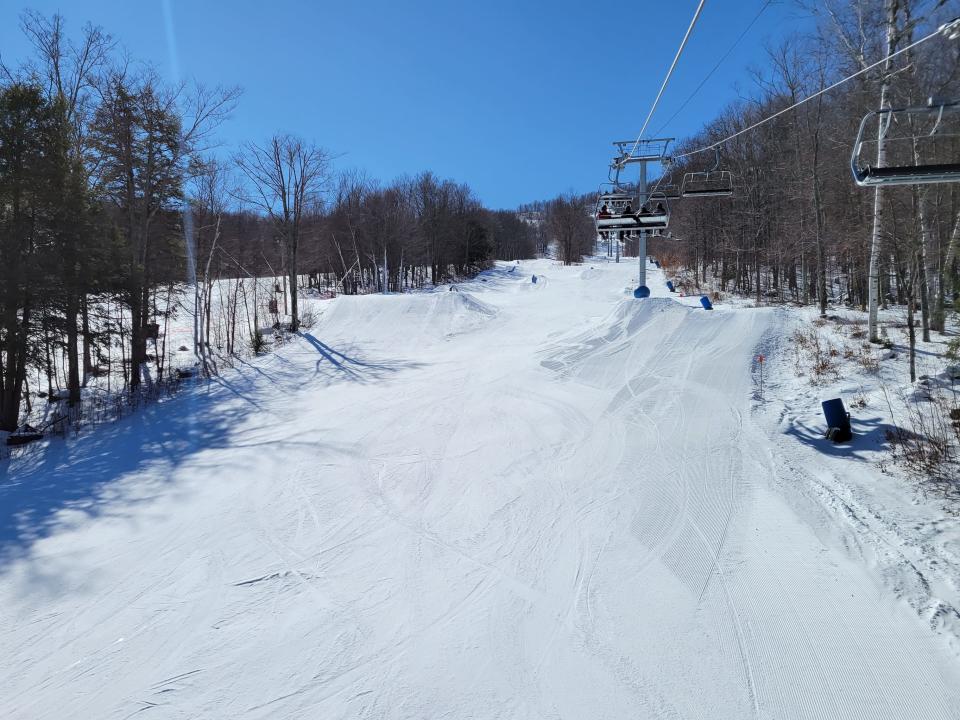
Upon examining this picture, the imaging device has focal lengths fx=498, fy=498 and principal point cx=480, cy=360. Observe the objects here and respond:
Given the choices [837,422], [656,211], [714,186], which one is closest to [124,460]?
[837,422]

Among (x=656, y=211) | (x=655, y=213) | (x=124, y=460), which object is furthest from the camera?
(x=656, y=211)

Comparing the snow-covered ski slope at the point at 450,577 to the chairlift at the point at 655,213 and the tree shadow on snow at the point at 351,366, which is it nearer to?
the tree shadow on snow at the point at 351,366

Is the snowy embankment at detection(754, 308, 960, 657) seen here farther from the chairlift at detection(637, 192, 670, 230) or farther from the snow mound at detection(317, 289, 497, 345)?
the snow mound at detection(317, 289, 497, 345)

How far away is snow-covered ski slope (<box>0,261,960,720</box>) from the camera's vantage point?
3814 millimetres

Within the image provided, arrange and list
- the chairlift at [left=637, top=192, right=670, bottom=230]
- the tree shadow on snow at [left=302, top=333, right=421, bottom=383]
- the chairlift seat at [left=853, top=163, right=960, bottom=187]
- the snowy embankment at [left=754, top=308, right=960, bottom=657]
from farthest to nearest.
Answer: the tree shadow on snow at [left=302, top=333, right=421, bottom=383], the chairlift at [left=637, top=192, right=670, bottom=230], the snowy embankment at [left=754, top=308, right=960, bottom=657], the chairlift seat at [left=853, top=163, right=960, bottom=187]

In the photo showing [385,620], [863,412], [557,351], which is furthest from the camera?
[557,351]

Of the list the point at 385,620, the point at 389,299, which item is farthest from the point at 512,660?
the point at 389,299

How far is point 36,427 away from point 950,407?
2055 centimetres

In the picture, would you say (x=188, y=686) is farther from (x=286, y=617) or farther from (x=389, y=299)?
(x=389, y=299)

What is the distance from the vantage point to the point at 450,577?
527 cm

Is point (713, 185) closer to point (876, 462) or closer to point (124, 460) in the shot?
point (876, 462)

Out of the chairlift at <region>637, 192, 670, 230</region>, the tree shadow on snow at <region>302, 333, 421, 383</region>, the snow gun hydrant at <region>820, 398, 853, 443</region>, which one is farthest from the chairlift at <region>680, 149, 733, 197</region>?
the tree shadow on snow at <region>302, 333, 421, 383</region>

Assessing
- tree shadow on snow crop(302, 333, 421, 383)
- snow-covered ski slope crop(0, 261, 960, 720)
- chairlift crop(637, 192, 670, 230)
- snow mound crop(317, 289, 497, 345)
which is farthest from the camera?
snow mound crop(317, 289, 497, 345)

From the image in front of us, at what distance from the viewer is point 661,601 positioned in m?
4.82
